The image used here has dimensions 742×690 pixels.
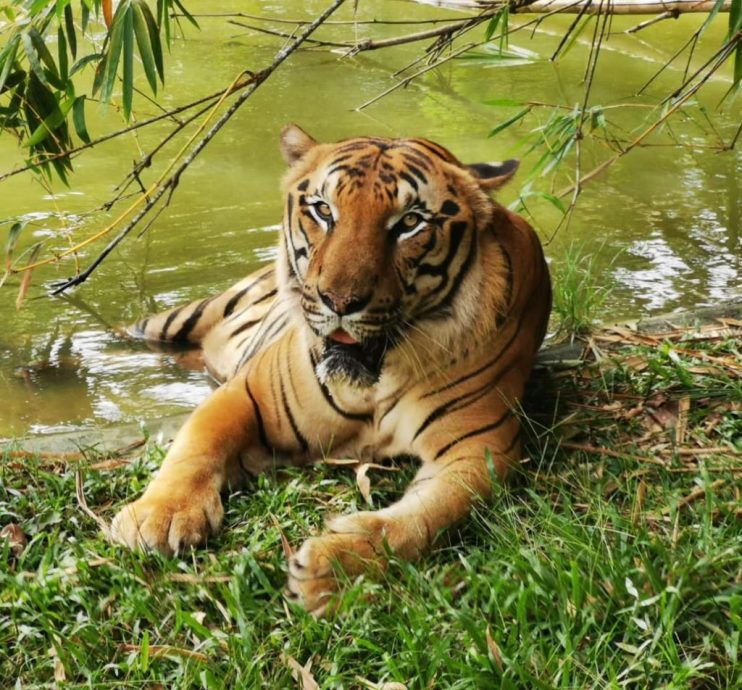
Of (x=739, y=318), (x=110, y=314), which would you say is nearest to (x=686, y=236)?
(x=739, y=318)

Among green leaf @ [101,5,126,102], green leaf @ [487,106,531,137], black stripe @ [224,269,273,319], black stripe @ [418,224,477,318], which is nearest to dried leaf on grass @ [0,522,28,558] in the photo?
black stripe @ [418,224,477,318]

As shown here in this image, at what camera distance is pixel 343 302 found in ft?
9.33

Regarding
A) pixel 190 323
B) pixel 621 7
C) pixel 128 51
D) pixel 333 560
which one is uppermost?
pixel 128 51

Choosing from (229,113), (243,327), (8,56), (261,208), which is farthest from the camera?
(261,208)

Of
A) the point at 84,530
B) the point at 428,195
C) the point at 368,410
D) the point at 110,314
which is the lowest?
the point at 110,314

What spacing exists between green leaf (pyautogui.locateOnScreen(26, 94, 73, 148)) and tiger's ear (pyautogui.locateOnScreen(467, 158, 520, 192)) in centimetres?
151

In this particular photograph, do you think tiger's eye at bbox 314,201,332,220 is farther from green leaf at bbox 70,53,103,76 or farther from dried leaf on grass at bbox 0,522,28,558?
dried leaf on grass at bbox 0,522,28,558

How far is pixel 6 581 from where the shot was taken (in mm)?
2795

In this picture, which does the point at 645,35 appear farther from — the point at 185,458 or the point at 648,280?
the point at 185,458

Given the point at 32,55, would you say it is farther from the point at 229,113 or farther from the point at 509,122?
the point at 509,122

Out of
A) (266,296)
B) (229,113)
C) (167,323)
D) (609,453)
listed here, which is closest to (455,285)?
(609,453)

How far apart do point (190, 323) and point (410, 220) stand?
2369 mm

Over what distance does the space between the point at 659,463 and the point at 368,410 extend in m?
0.89

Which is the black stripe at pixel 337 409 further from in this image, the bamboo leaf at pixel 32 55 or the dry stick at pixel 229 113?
the bamboo leaf at pixel 32 55
